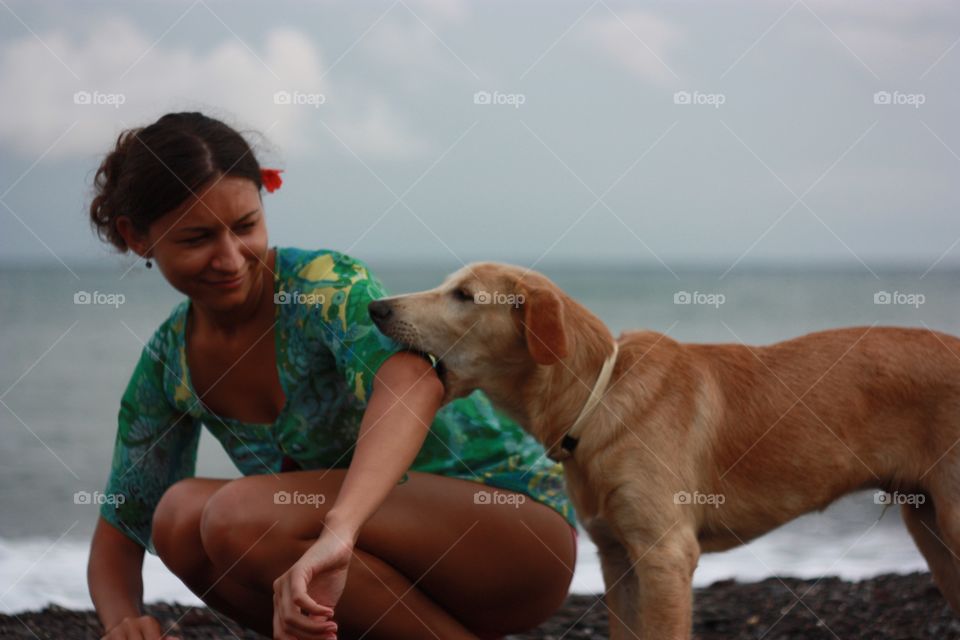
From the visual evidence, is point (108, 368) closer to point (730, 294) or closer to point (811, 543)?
point (811, 543)

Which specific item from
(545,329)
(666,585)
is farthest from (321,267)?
(666,585)

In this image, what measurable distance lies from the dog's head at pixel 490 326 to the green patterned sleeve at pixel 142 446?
726 mm

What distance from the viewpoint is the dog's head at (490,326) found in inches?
104

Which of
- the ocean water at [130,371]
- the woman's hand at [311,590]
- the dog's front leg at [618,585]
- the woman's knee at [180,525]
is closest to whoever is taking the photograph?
the woman's hand at [311,590]

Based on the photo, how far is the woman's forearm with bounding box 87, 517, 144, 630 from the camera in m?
2.54

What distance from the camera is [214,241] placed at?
2.42 metres

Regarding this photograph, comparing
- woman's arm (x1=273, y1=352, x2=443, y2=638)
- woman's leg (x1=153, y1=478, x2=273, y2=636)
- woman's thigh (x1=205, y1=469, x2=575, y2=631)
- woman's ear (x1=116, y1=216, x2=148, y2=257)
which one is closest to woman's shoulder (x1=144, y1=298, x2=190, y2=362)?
woman's ear (x1=116, y1=216, x2=148, y2=257)

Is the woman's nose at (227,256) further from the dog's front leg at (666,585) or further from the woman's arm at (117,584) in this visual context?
the dog's front leg at (666,585)

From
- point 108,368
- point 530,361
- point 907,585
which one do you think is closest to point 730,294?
point 108,368

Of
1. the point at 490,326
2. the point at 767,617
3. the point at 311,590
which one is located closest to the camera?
the point at 311,590

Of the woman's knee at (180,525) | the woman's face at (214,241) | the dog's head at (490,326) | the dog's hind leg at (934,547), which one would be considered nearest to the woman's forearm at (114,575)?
the woman's knee at (180,525)

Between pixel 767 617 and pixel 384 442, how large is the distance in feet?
6.22

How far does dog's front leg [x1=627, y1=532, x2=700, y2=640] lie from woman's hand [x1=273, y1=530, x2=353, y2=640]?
98cm

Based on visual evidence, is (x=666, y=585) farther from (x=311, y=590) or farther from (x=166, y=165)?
(x=166, y=165)
